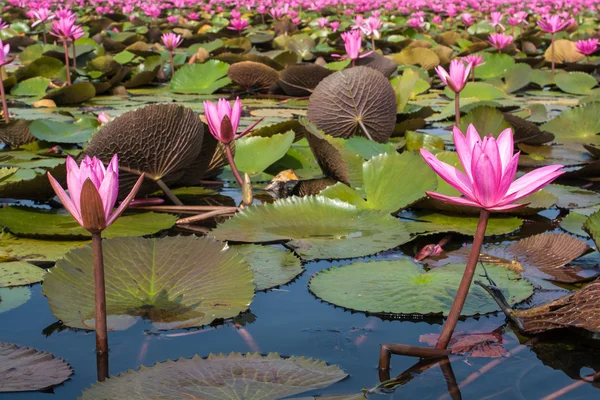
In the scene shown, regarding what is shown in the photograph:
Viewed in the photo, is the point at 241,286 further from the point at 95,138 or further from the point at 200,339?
the point at 95,138

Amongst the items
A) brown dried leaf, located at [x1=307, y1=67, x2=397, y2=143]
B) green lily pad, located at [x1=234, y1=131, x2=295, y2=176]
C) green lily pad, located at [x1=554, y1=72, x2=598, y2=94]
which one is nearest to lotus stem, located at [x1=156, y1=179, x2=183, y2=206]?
green lily pad, located at [x1=234, y1=131, x2=295, y2=176]

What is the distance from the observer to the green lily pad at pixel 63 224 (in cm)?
188

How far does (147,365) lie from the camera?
1.21 metres

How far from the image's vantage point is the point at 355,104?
9.76 feet

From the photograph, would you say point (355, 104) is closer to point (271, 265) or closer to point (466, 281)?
point (271, 265)

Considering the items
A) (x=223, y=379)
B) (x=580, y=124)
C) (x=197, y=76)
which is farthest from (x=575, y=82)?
(x=223, y=379)

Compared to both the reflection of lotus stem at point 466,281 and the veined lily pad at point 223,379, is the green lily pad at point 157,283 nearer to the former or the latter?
the veined lily pad at point 223,379

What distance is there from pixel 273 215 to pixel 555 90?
4.19 meters

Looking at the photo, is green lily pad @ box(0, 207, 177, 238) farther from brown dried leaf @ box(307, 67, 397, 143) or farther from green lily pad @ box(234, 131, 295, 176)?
brown dried leaf @ box(307, 67, 397, 143)

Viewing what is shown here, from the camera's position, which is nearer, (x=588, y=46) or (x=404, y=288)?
(x=404, y=288)

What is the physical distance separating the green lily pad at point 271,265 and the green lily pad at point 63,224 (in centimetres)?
32

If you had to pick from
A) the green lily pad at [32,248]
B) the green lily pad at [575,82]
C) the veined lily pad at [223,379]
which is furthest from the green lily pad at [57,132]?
the green lily pad at [575,82]

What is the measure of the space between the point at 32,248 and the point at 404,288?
979 millimetres

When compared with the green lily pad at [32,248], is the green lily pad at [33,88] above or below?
below
